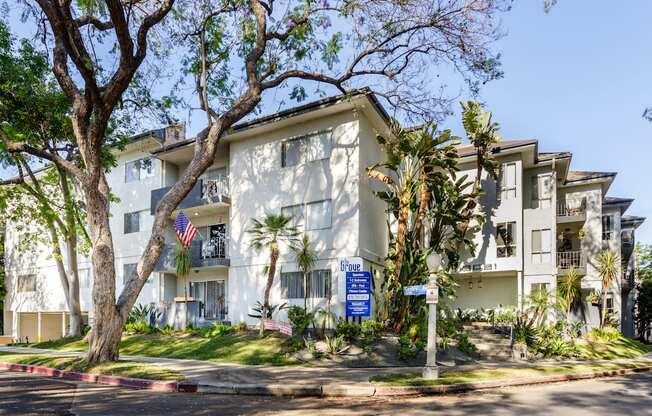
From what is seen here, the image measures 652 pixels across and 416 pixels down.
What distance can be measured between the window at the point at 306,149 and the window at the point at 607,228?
802 inches

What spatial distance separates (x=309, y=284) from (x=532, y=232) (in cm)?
1202

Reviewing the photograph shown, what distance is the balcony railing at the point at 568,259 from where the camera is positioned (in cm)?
2708

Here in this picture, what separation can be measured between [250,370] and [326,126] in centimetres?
1140

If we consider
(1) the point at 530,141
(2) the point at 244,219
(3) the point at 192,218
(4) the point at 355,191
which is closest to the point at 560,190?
(1) the point at 530,141

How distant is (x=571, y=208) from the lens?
2961 centimetres

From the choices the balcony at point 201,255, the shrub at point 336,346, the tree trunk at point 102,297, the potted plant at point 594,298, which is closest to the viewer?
the tree trunk at point 102,297

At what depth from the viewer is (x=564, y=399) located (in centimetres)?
1042

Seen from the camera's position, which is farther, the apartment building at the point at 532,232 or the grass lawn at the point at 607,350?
the apartment building at the point at 532,232

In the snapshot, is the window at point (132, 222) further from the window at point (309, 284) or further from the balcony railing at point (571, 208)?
the balcony railing at point (571, 208)

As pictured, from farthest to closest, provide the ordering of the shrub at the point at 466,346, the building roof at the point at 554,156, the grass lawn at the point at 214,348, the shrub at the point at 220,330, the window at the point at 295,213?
the building roof at the point at 554,156 < the window at the point at 295,213 < the shrub at the point at 220,330 < the shrub at the point at 466,346 < the grass lawn at the point at 214,348

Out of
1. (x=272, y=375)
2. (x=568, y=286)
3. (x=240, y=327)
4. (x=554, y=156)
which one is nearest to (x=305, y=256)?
(x=240, y=327)

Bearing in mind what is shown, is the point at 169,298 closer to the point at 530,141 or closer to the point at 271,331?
the point at 271,331

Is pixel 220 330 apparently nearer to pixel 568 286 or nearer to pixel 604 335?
pixel 568 286

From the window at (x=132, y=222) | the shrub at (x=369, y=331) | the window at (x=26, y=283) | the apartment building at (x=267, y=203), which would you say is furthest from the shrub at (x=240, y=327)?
the window at (x=26, y=283)
